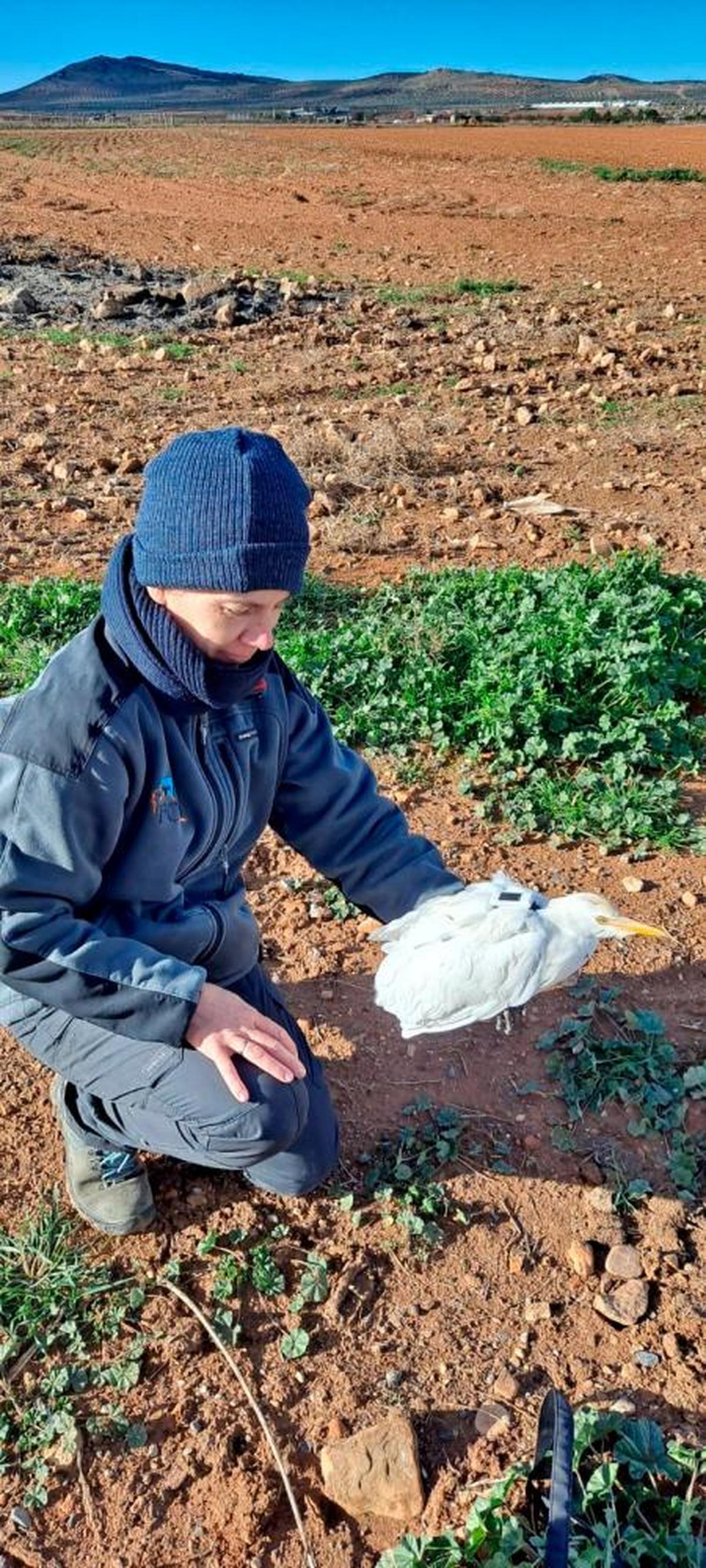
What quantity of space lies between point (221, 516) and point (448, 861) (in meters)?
1.69

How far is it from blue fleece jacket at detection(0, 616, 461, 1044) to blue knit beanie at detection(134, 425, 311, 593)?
18cm

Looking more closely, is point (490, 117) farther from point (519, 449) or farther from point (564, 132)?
point (519, 449)

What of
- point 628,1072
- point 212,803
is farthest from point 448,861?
point 212,803

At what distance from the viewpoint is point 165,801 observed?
79.2 inches

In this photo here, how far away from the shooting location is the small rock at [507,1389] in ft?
6.82

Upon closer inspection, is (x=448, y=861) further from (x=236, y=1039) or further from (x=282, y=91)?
(x=282, y=91)

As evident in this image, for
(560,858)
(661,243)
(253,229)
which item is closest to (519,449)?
(560,858)

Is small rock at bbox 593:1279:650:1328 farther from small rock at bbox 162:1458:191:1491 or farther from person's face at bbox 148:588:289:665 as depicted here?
person's face at bbox 148:588:289:665

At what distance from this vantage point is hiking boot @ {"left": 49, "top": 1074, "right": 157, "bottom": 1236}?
2.27m

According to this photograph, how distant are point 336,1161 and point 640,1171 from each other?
60cm

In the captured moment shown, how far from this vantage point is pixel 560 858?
10.8ft

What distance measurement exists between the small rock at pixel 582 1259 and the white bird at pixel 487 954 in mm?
519

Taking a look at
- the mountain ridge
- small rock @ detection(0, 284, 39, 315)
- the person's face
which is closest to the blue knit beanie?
the person's face

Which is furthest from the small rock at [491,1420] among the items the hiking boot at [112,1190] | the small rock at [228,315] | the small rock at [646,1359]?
the small rock at [228,315]
